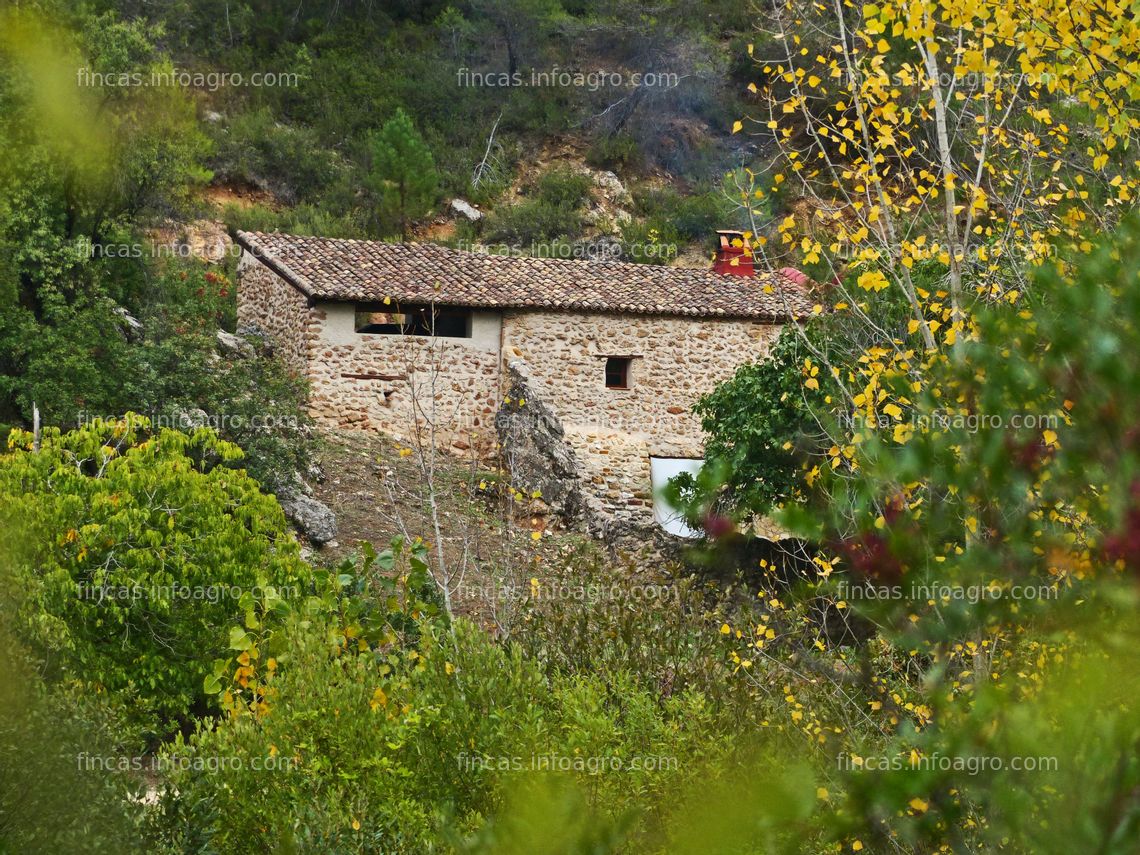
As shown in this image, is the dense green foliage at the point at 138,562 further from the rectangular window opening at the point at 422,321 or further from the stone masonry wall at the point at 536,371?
the rectangular window opening at the point at 422,321

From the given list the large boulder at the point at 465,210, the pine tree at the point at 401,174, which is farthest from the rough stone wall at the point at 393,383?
the large boulder at the point at 465,210

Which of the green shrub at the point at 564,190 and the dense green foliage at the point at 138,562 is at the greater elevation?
the green shrub at the point at 564,190

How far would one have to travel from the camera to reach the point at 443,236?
31.2m

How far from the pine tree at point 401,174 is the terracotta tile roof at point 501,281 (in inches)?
266

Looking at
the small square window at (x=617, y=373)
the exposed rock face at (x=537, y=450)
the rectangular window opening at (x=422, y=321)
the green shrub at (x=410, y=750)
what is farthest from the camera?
the small square window at (x=617, y=373)

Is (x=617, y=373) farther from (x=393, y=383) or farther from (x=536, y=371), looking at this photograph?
(x=393, y=383)

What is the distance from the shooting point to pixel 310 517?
52.4ft

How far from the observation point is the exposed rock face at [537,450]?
19.2 meters

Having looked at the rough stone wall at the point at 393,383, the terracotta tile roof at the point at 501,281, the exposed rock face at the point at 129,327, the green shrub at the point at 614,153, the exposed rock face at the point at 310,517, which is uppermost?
the green shrub at the point at 614,153

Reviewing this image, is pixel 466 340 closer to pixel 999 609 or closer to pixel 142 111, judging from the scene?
pixel 142 111

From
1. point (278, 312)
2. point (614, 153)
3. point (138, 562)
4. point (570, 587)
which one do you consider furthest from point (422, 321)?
point (614, 153)

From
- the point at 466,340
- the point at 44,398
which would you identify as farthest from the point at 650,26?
the point at 44,398

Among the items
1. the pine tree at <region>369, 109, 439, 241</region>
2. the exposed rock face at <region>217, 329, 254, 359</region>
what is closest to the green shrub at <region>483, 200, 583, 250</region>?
the pine tree at <region>369, 109, 439, 241</region>

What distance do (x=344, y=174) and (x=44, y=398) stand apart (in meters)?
16.8
